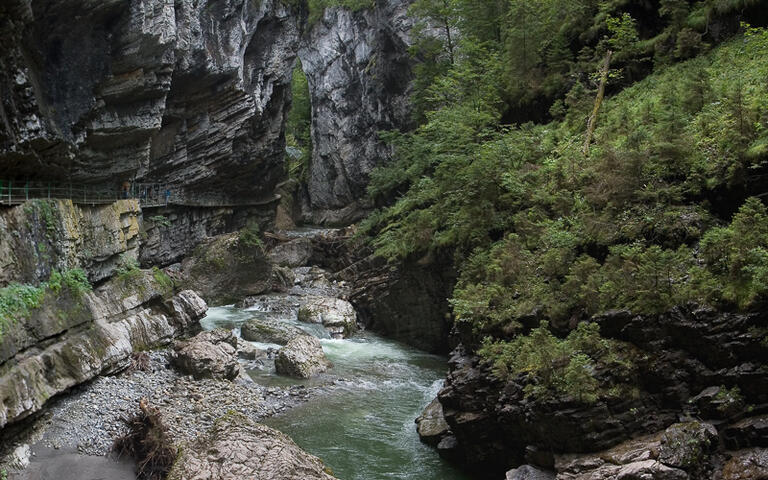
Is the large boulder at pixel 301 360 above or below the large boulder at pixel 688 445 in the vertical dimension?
below

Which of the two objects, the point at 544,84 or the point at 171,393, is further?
the point at 544,84

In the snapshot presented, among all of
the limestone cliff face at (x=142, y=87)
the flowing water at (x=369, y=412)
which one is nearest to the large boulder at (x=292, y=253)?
the limestone cliff face at (x=142, y=87)

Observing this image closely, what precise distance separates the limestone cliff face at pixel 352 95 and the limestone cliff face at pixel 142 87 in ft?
29.2

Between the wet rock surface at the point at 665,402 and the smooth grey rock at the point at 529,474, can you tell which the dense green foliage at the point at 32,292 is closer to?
the wet rock surface at the point at 665,402

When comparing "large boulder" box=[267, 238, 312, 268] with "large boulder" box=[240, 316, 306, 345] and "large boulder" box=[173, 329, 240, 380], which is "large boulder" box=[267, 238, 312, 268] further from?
"large boulder" box=[173, 329, 240, 380]

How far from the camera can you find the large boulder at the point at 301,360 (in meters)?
18.4

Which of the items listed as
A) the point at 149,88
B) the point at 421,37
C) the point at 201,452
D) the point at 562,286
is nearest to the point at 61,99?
the point at 149,88

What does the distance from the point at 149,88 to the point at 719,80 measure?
1946cm

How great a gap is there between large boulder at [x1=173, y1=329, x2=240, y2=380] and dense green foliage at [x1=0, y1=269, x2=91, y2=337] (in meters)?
3.50

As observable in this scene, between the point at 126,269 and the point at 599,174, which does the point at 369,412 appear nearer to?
the point at 599,174

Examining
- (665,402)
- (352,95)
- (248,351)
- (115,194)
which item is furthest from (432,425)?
(352,95)

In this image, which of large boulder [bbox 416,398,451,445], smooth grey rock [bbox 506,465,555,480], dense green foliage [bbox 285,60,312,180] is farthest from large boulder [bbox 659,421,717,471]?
dense green foliage [bbox 285,60,312,180]

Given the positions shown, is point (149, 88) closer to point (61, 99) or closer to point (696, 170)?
point (61, 99)

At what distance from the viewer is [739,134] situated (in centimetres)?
1029
